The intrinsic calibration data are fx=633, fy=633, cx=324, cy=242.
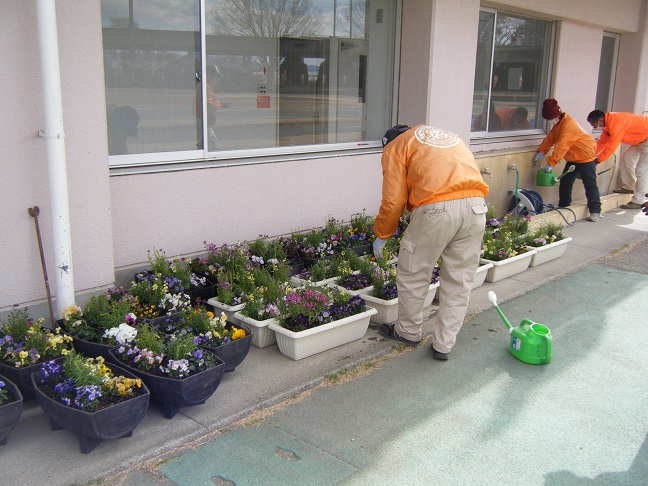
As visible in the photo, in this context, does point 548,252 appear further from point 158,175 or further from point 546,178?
point 158,175

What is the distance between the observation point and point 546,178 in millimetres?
9625

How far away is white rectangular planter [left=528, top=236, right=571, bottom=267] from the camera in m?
7.05

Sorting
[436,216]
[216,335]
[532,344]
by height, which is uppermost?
[436,216]

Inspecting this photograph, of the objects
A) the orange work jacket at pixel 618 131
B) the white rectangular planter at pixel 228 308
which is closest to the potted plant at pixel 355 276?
the white rectangular planter at pixel 228 308

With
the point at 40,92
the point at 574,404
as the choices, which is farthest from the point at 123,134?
the point at 574,404

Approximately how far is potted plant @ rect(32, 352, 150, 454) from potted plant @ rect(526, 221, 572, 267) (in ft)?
16.3

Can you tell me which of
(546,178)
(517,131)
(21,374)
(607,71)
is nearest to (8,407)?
(21,374)

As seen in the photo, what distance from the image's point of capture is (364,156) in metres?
7.05

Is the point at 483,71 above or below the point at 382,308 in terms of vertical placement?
above

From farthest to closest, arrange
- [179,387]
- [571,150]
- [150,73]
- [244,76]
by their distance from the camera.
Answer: [571,150] < [244,76] < [150,73] < [179,387]

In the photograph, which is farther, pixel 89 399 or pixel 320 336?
pixel 320 336

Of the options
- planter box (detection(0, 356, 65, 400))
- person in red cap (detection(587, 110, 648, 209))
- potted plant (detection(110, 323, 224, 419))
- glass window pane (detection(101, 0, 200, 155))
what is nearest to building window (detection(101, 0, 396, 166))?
glass window pane (detection(101, 0, 200, 155))

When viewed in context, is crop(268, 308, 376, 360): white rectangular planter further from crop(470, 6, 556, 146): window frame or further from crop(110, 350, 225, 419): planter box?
crop(470, 6, 556, 146): window frame

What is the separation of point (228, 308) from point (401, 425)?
1.66 meters
